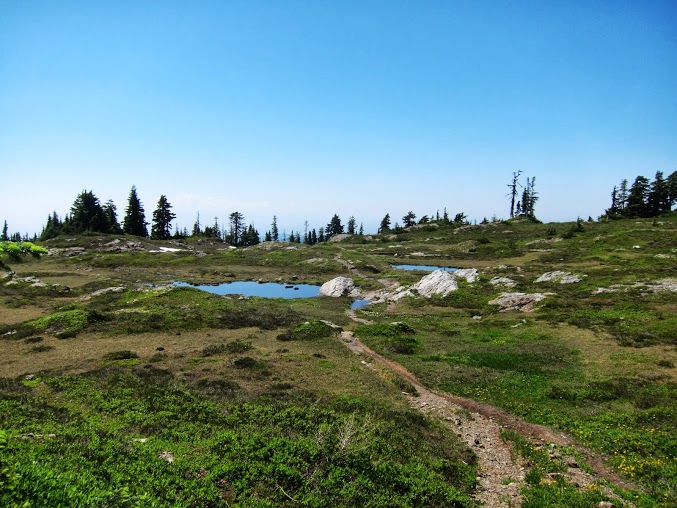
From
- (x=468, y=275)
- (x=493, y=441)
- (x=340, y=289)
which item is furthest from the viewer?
(x=340, y=289)

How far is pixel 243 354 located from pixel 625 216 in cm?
18034

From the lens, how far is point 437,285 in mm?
70875

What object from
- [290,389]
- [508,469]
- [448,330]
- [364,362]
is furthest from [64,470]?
[448,330]

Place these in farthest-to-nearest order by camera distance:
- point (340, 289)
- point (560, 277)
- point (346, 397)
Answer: point (340, 289)
point (560, 277)
point (346, 397)

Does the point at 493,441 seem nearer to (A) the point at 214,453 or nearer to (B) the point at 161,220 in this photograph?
(A) the point at 214,453

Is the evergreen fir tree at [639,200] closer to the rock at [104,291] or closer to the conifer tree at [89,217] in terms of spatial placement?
the rock at [104,291]

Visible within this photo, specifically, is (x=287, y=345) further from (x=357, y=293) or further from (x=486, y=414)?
(x=357, y=293)

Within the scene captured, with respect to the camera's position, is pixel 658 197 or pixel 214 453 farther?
pixel 658 197


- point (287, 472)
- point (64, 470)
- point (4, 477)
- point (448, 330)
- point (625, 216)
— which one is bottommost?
point (448, 330)

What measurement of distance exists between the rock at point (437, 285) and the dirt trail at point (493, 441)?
40715mm

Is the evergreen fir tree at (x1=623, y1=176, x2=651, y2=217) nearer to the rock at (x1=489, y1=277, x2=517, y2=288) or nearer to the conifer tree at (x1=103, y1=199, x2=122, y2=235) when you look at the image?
the rock at (x1=489, y1=277, x2=517, y2=288)

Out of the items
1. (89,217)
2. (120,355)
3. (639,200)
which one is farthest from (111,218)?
(639,200)

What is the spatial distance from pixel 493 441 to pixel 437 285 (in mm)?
51606

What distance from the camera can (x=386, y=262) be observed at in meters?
114
